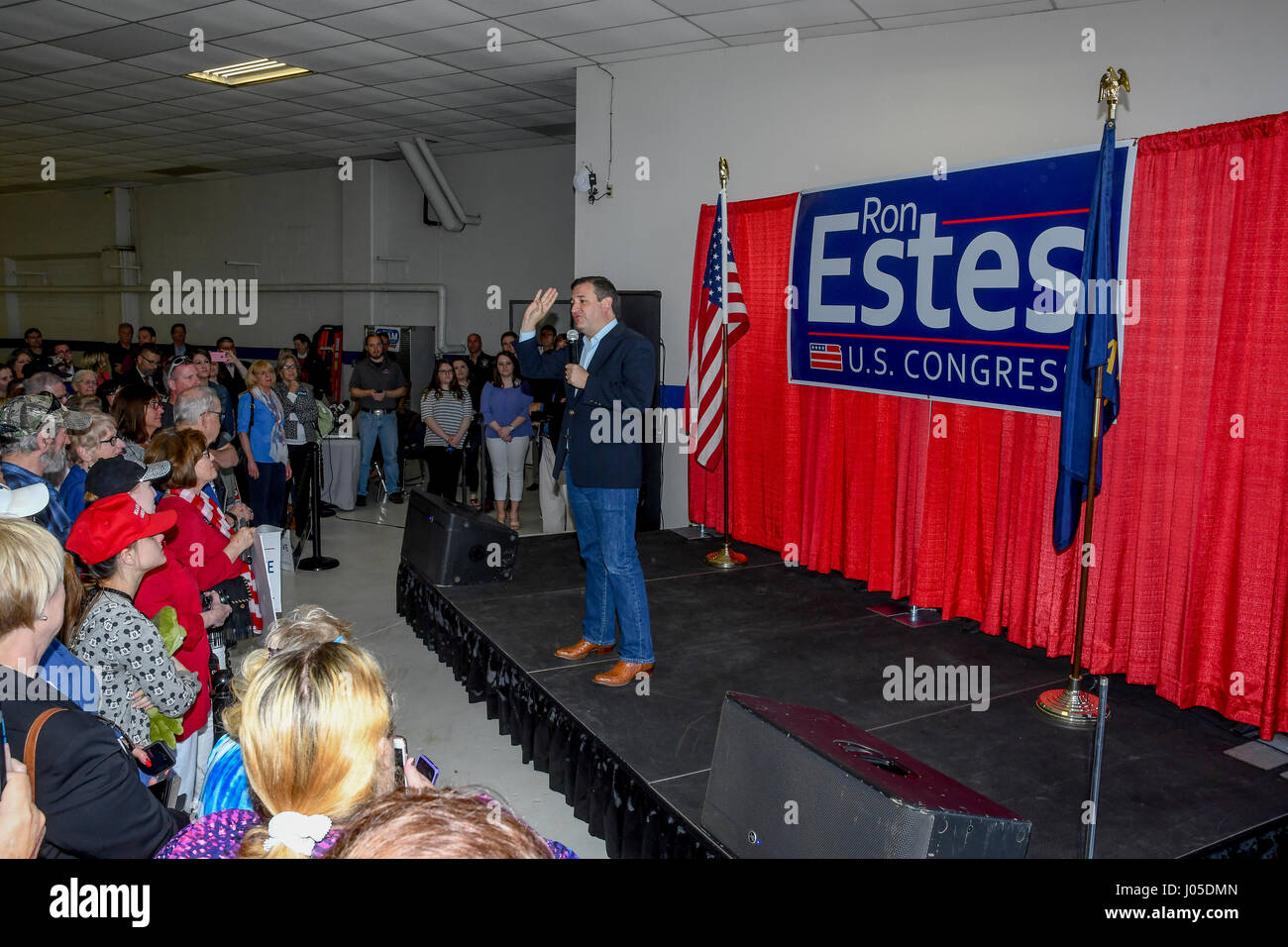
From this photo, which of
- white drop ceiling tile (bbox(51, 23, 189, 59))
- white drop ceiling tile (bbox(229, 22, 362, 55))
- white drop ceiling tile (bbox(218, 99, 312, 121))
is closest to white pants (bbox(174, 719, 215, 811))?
white drop ceiling tile (bbox(229, 22, 362, 55))

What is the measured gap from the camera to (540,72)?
7.07 metres

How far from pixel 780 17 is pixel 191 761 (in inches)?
188

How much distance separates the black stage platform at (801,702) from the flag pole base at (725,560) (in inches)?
10.4

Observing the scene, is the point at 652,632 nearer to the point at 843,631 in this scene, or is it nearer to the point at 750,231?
the point at 843,631

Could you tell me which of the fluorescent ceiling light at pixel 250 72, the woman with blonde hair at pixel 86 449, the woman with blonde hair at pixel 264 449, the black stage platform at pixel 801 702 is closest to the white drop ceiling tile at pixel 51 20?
the fluorescent ceiling light at pixel 250 72

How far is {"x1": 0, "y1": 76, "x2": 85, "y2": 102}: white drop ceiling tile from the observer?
758 cm

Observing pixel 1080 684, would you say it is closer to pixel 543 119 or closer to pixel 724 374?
pixel 724 374

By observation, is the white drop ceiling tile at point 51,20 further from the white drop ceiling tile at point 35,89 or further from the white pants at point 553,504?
the white pants at point 553,504

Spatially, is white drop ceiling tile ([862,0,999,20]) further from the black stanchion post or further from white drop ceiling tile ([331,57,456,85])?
the black stanchion post

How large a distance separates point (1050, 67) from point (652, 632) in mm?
3305

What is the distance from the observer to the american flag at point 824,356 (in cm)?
515

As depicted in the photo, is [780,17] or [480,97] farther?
[480,97]

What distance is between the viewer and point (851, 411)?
5.23 metres

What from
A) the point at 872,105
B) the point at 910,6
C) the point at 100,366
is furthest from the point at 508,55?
the point at 100,366
